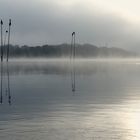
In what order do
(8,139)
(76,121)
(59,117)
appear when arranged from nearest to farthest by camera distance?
(8,139), (76,121), (59,117)

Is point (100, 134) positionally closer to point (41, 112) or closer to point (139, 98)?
point (41, 112)

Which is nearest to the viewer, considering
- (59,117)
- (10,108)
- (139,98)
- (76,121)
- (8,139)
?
(8,139)

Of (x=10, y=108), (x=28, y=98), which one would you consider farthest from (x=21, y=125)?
(x=28, y=98)

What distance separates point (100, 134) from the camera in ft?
79.9

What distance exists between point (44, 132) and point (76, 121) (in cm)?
481

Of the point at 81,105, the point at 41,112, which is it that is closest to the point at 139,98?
the point at 81,105

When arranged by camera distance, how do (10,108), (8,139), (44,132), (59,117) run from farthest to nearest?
1. (10,108)
2. (59,117)
3. (44,132)
4. (8,139)

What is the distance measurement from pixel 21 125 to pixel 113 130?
6.24m

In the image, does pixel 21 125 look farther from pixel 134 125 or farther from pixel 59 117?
pixel 134 125

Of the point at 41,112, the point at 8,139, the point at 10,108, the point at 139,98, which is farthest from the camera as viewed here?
the point at 139,98

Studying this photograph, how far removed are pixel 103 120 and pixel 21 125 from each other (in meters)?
6.07

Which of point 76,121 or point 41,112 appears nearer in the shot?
point 76,121

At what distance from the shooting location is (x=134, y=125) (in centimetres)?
2784

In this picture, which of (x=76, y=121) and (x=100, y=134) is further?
(x=76, y=121)
